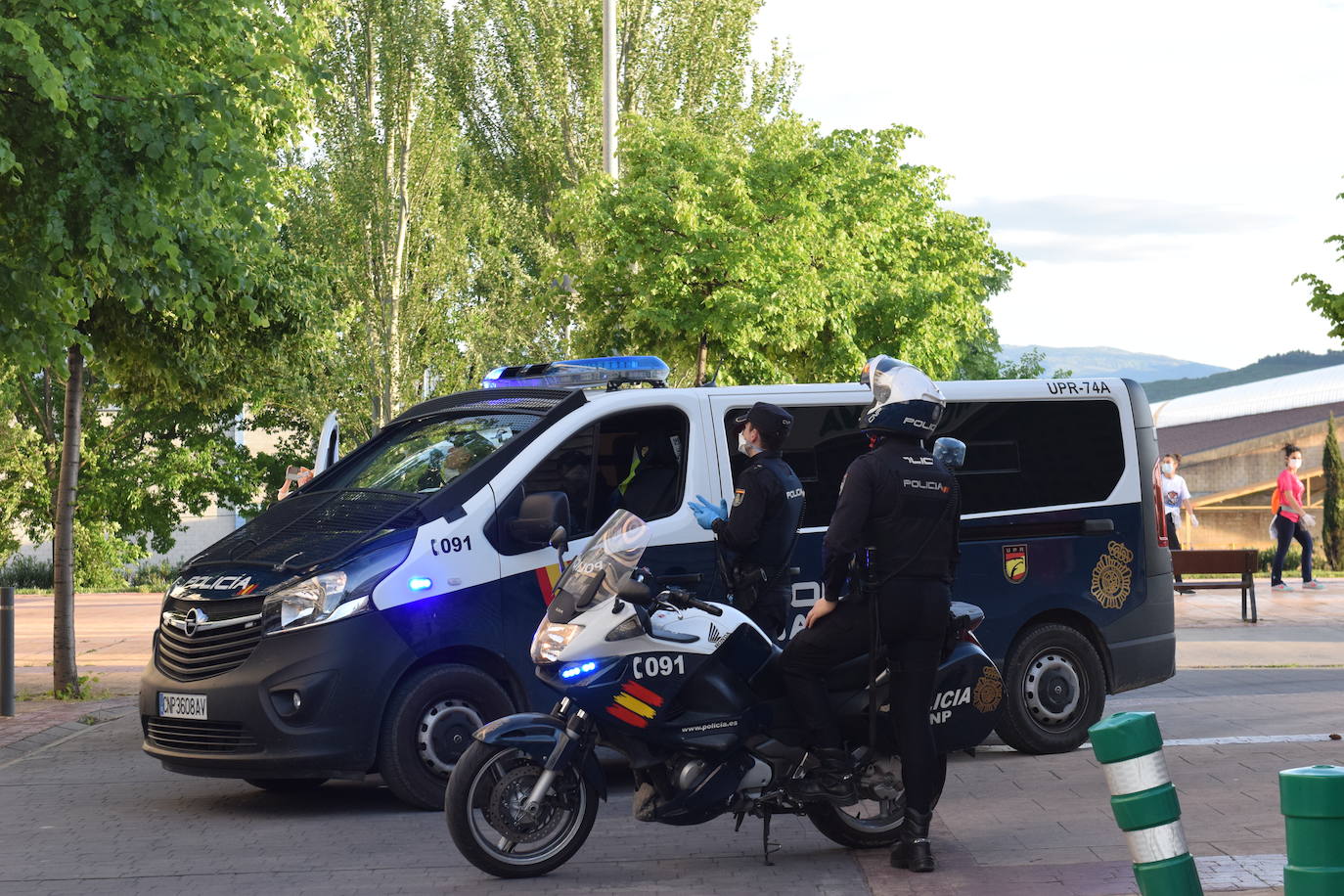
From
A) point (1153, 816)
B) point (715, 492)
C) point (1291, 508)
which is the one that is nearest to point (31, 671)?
point (715, 492)

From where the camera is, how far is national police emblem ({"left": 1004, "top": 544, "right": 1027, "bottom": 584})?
352 inches

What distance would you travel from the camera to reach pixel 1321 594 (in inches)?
806

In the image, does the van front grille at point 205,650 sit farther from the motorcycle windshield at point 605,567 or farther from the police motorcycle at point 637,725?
the motorcycle windshield at point 605,567

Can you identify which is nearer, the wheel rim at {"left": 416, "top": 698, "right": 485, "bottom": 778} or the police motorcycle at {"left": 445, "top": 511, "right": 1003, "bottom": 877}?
the police motorcycle at {"left": 445, "top": 511, "right": 1003, "bottom": 877}

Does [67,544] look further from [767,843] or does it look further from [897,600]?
[897,600]

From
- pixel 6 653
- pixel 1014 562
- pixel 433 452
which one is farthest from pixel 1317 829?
pixel 6 653

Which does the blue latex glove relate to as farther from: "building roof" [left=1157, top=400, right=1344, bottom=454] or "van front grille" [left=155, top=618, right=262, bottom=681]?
"building roof" [left=1157, top=400, right=1344, bottom=454]

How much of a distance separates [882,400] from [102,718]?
720 cm

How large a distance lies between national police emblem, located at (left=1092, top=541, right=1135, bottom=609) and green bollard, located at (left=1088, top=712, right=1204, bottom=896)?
5675mm

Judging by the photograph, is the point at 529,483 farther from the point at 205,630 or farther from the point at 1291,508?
the point at 1291,508

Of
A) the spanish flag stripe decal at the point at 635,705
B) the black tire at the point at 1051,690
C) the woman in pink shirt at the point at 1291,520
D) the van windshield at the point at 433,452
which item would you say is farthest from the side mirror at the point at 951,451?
the woman in pink shirt at the point at 1291,520

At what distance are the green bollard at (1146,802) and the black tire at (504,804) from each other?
2.79m

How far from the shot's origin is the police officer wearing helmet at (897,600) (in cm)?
612

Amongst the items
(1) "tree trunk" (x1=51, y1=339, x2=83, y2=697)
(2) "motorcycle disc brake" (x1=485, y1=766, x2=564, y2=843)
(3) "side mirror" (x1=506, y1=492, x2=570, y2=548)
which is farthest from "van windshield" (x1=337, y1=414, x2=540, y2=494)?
(1) "tree trunk" (x1=51, y1=339, x2=83, y2=697)
